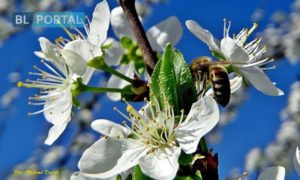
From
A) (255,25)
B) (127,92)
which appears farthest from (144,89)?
(255,25)

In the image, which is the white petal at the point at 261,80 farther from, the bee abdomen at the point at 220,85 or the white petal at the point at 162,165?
the white petal at the point at 162,165

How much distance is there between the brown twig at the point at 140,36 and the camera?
133 centimetres

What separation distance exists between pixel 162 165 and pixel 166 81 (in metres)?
0.16

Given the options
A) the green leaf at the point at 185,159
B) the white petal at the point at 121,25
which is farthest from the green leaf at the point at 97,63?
the white petal at the point at 121,25

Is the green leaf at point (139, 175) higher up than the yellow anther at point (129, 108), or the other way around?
the yellow anther at point (129, 108)

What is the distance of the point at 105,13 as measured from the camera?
147 centimetres

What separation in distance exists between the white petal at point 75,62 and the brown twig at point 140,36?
0.13m

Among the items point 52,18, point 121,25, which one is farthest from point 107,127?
point 52,18

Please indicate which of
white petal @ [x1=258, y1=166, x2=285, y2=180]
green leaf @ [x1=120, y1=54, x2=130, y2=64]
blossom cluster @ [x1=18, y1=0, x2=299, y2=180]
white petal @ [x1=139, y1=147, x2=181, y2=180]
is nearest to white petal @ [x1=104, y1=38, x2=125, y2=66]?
green leaf @ [x1=120, y1=54, x2=130, y2=64]

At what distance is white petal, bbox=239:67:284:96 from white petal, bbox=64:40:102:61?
33 centimetres

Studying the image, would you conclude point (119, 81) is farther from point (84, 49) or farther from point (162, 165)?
point (162, 165)

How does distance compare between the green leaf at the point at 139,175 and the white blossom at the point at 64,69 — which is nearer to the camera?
the green leaf at the point at 139,175

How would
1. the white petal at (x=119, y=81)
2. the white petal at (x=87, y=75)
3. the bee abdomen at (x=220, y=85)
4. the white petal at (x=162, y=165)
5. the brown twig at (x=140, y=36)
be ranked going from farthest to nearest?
1. the white petal at (x=119, y=81)
2. the white petal at (x=87, y=75)
3. the brown twig at (x=140, y=36)
4. the bee abdomen at (x=220, y=85)
5. the white petal at (x=162, y=165)

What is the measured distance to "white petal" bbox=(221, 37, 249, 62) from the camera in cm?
131
